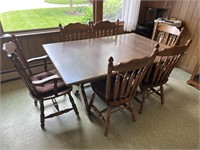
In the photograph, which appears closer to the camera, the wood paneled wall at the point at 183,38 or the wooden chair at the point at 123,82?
the wooden chair at the point at 123,82

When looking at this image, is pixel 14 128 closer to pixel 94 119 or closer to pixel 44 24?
pixel 94 119

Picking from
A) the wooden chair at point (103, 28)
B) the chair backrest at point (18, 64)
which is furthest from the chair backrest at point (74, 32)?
the chair backrest at point (18, 64)

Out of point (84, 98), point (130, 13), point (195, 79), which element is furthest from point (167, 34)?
point (84, 98)

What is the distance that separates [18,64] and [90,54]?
2.32 feet

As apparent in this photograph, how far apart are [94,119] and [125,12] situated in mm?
2131

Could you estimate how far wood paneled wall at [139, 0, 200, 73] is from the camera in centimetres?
255

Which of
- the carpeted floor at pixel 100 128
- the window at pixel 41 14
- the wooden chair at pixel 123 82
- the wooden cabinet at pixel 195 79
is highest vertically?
the window at pixel 41 14

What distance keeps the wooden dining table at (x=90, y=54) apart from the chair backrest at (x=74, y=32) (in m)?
0.20

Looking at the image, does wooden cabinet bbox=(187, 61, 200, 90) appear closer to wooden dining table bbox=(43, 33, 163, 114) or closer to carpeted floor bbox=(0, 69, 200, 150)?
carpeted floor bbox=(0, 69, 200, 150)

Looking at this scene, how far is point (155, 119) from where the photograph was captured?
1.88 metres

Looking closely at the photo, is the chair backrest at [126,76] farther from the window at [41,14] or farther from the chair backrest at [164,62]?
the window at [41,14]

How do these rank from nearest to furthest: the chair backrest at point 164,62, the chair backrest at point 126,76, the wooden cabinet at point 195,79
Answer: the chair backrest at point 126,76 < the chair backrest at point 164,62 < the wooden cabinet at point 195,79

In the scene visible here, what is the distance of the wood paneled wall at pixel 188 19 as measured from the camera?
2.55m

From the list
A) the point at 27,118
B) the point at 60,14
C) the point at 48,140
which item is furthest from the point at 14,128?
the point at 60,14
